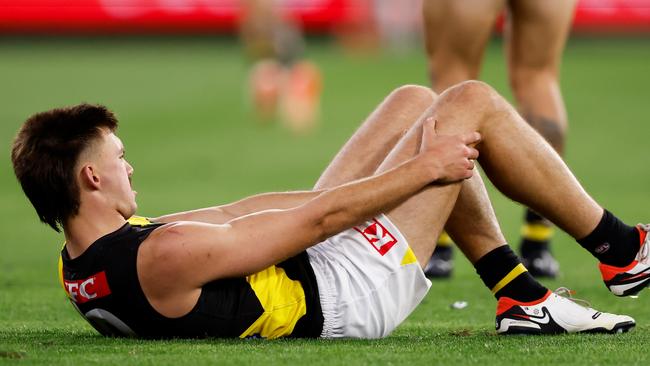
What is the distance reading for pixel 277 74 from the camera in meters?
17.0

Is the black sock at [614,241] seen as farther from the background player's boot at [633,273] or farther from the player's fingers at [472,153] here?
the player's fingers at [472,153]

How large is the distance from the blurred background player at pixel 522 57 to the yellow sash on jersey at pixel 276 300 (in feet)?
7.40

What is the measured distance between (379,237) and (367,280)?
0.16m

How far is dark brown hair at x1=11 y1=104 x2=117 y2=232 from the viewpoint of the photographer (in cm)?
392

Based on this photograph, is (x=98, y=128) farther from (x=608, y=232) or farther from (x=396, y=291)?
(x=608, y=232)

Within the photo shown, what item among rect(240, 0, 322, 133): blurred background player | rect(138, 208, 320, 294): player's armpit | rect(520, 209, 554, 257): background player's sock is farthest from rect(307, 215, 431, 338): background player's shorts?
rect(240, 0, 322, 133): blurred background player

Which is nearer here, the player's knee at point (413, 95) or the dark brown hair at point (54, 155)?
the dark brown hair at point (54, 155)

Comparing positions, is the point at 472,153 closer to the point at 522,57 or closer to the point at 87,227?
the point at 87,227

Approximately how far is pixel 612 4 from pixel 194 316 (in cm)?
2346

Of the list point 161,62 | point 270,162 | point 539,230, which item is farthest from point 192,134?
point 161,62

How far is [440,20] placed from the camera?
6293mm

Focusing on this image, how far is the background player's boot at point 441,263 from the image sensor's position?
6.36 m

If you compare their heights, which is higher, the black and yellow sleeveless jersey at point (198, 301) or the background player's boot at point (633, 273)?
the black and yellow sleeveless jersey at point (198, 301)

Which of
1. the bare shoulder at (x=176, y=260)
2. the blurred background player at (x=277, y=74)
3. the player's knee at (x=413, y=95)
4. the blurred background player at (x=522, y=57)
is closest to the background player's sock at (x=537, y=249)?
the blurred background player at (x=522, y=57)
